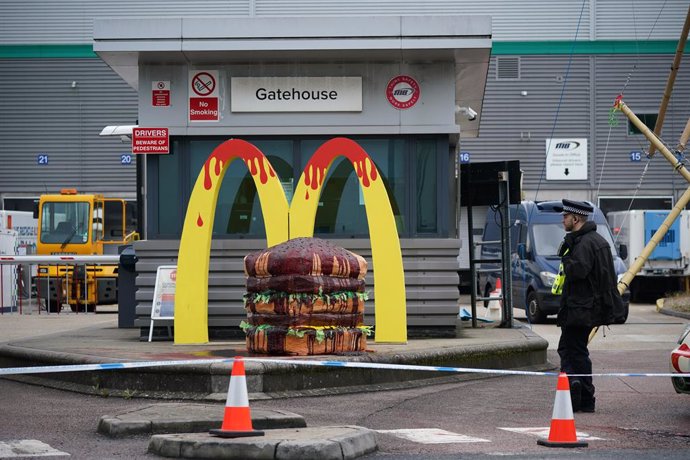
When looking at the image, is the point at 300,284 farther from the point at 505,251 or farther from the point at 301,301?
the point at 505,251

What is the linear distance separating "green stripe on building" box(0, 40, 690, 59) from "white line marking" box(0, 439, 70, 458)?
36.3 m

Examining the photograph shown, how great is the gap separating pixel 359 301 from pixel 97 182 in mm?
32007

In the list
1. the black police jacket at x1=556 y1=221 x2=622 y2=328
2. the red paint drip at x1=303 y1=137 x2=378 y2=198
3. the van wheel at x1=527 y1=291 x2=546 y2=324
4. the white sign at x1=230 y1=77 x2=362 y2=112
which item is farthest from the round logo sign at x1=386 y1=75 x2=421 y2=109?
the van wheel at x1=527 y1=291 x2=546 y2=324

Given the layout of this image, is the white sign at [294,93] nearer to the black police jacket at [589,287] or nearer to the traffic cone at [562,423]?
the black police jacket at [589,287]

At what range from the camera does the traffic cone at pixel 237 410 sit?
8.29 m

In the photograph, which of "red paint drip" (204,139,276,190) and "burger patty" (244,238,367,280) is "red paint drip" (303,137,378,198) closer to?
"red paint drip" (204,139,276,190)

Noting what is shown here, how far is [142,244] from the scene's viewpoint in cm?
1642

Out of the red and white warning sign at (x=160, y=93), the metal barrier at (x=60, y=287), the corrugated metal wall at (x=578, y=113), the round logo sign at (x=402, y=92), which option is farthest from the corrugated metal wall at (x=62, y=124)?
the round logo sign at (x=402, y=92)

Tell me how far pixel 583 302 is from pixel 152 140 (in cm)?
702

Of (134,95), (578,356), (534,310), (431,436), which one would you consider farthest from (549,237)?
(134,95)

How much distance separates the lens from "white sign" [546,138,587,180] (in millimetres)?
43312

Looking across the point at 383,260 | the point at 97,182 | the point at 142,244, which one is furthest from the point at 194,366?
the point at 97,182

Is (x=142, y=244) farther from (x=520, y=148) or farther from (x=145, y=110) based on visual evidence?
(x=520, y=148)

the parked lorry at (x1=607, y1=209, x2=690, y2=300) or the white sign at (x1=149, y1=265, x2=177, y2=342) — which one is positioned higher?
the parked lorry at (x1=607, y1=209, x2=690, y2=300)
